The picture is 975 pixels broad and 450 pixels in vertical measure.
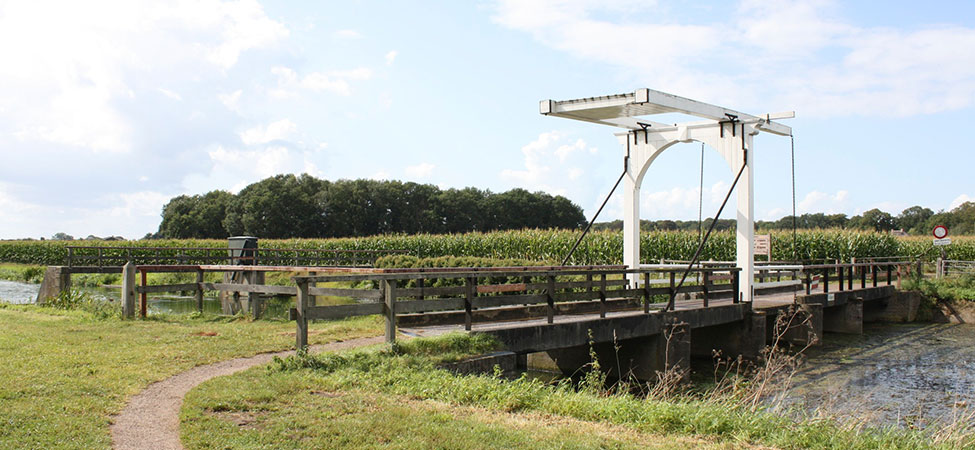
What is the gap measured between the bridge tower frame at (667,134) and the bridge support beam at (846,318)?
22.1ft

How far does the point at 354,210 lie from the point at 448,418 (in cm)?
7924

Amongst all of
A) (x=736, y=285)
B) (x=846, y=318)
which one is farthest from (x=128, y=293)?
(x=846, y=318)

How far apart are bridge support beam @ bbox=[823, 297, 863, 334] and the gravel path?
17512mm

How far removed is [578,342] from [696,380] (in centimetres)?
359

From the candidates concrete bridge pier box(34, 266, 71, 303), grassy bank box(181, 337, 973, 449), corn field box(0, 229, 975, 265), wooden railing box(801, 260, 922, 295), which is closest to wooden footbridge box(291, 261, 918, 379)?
wooden railing box(801, 260, 922, 295)

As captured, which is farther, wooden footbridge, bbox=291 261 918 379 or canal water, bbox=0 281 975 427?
canal water, bbox=0 281 975 427

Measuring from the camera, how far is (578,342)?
427 inches

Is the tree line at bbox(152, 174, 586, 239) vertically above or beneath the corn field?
above

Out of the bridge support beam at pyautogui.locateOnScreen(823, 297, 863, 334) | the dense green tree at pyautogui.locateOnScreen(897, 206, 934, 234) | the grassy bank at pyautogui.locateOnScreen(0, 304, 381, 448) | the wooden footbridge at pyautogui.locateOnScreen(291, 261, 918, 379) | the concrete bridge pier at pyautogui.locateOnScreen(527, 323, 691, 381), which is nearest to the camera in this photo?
the grassy bank at pyautogui.locateOnScreen(0, 304, 381, 448)

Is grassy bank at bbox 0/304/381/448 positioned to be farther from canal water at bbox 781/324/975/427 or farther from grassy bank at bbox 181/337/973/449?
canal water at bbox 781/324/975/427

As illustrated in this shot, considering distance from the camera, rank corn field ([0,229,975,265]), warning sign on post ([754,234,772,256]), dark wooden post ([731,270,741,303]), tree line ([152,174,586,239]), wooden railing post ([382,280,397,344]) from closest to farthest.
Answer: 1. wooden railing post ([382,280,397,344])
2. dark wooden post ([731,270,741,303])
3. warning sign on post ([754,234,772,256])
4. corn field ([0,229,975,265])
5. tree line ([152,174,586,239])

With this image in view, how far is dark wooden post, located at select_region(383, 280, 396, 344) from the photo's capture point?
894 centimetres

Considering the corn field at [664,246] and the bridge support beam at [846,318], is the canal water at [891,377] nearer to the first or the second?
the bridge support beam at [846,318]

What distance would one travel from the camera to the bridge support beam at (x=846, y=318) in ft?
66.3
